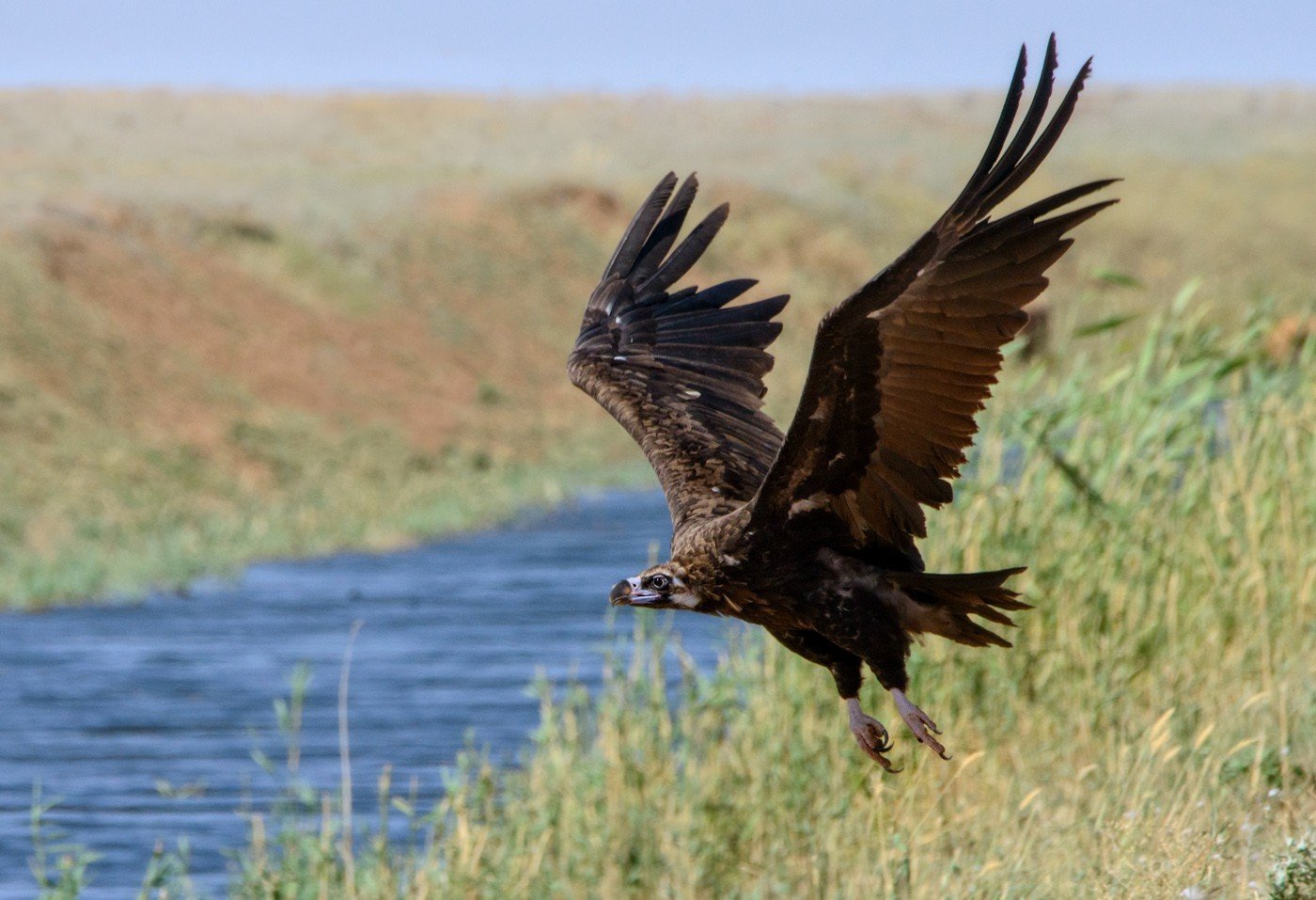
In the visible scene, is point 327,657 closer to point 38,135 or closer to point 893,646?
point 893,646

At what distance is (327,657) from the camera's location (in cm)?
1283

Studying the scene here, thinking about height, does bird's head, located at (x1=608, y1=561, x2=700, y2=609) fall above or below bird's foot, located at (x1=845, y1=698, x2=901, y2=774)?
above

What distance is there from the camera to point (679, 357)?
6648 millimetres

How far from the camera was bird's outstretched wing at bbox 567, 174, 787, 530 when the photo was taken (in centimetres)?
607

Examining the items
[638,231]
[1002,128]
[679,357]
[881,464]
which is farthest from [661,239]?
[1002,128]

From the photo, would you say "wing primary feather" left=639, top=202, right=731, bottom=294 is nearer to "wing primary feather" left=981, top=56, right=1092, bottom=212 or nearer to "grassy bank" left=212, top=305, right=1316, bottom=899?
"grassy bank" left=212, top=305, right=1316, bottom=899

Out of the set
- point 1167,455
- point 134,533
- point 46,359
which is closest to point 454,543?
point 134,533

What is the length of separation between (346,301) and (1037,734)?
76.1 feet

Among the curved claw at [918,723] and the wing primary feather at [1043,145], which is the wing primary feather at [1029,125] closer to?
the wing primary feather at [1043,145]

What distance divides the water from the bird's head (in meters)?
2.52

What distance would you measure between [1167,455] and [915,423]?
3.31 m

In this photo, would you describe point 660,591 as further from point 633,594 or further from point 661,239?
point 661,239

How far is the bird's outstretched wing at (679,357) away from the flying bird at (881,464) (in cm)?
2

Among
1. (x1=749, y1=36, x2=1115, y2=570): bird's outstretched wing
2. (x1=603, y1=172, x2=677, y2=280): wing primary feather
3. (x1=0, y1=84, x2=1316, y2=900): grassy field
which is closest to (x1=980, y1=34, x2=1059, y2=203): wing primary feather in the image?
(x1=749, y1=36, x2=1115, y2=570): bird's outstretched wing
